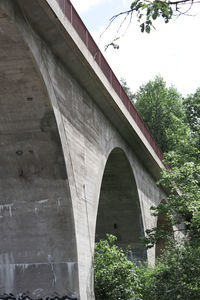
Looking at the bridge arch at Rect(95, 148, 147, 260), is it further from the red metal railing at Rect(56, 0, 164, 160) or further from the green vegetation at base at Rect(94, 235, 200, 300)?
the green vegetation at base at Rect(94, 235, 200, 300)

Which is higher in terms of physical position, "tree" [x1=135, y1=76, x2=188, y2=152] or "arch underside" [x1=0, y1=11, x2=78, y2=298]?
"tree" [x1=135, y1=76, x2=188, y2=152]

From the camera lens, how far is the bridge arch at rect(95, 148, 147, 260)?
19.4 m

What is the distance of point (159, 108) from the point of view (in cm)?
4216

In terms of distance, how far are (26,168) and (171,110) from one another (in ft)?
105

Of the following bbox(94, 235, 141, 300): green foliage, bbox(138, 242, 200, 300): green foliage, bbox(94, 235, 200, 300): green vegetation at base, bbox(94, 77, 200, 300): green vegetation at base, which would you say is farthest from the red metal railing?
bbox(138, 242, 200, 300): green foliage

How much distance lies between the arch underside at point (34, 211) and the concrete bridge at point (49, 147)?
0.02 meters

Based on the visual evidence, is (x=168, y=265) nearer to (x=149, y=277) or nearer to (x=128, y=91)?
(x=149, y=277)

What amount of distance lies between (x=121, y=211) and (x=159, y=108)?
23560 millimetres

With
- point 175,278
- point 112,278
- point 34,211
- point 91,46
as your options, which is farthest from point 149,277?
point 91,46

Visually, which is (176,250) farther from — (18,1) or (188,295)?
(18,1)

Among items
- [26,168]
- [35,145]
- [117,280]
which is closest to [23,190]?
[26,168]

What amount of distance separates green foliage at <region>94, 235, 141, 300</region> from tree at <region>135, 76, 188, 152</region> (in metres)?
26.7

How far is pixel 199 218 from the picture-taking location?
45.8 feet

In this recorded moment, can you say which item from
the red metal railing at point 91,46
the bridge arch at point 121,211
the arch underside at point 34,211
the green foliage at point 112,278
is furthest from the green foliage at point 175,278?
the red metal railing at point 91,46
